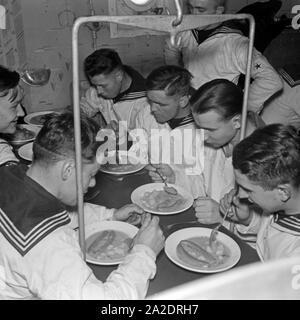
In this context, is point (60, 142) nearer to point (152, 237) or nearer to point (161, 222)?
point (152, 237)

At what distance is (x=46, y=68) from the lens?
3.77m

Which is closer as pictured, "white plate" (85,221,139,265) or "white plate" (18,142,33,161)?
"white plate" (85,221,139,265)

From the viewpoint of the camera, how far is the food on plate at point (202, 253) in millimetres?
1494

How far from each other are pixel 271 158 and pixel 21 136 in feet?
5.71

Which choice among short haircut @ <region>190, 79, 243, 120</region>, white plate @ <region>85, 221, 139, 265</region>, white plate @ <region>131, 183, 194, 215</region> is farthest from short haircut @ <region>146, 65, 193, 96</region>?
white plate @ <region>85, 221, 139, 265</region>

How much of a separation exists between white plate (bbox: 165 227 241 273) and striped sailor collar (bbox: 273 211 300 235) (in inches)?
7.0

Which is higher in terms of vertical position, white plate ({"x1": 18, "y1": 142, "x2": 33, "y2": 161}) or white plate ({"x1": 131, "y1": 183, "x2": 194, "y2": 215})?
white plate ({"x1": 18, "y1": 142, "x2": 33, "y2": 161})

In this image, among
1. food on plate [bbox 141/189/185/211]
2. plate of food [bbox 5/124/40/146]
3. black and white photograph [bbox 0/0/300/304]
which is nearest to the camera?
black and white photograph [bbox 0/0/300/304]

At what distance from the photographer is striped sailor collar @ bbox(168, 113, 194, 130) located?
2.44 m

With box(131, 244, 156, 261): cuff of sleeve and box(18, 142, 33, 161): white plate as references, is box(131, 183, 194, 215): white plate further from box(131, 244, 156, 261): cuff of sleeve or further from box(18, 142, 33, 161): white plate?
box(18, 142, 33, 161): white plate

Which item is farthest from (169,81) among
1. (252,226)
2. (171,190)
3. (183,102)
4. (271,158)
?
(271,158)

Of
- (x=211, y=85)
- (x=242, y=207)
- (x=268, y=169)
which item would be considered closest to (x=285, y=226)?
(x=268, y=169)

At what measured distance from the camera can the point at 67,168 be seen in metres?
1.36

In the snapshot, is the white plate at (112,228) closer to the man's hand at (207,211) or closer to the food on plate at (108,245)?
the food on plate at (108,245)
